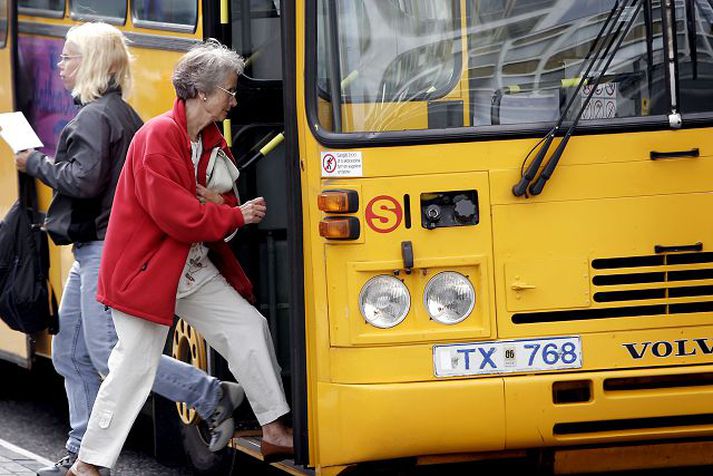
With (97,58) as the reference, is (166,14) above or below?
above

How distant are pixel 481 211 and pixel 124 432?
69.2 inches

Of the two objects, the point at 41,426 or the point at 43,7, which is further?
the point at 41,426

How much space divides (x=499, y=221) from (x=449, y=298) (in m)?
0.33

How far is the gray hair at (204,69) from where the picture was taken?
21.0 feet

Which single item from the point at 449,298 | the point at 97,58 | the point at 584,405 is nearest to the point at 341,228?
the point at 449,298

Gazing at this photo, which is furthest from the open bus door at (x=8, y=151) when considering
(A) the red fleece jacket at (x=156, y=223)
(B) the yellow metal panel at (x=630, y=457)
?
(B) the yellow metal panel at (x=630, y=457)

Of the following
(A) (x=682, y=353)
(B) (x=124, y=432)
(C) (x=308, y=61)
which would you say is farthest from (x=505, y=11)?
(B) (x=124, y=432)

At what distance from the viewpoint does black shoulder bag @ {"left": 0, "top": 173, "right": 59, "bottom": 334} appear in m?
7.80

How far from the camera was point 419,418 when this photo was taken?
5.86m

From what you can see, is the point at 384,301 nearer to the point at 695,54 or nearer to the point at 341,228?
the point at 341,228

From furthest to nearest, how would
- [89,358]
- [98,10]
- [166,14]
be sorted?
[98,10] → [166,14] → [89,358]

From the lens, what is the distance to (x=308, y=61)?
5.99m

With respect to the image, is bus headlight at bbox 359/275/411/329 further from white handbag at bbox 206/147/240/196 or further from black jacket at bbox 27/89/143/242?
black jacket at bbox 27/89/143/242

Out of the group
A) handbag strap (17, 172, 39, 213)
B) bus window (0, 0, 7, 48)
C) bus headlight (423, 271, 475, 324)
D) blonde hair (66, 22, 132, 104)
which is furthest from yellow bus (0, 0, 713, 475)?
bus window (0, 0, 7, 48)
